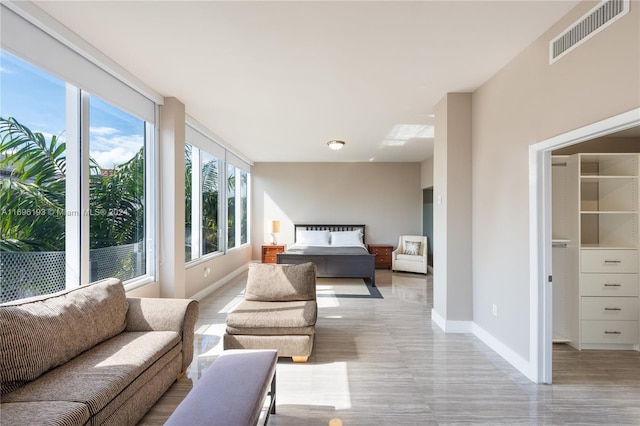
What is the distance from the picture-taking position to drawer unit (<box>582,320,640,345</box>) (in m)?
3.02

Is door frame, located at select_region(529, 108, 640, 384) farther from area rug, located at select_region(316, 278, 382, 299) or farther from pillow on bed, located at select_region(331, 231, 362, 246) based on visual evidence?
pillow on bed, located at select_region(331, 231, 362, 246)

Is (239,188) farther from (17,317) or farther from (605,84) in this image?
(605,84)

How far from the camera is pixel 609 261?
3025 mm

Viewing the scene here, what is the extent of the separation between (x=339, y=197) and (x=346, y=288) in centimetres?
292

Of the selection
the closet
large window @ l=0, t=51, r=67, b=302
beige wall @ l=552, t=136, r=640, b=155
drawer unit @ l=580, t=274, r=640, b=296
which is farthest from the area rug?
large window @ l=0, t=51, r=67, b=302

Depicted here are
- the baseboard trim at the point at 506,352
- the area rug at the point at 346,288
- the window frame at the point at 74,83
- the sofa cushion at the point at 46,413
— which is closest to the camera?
the sofa cushion at the point at 46,413

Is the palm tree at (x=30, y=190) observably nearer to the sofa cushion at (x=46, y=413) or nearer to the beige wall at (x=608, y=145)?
the sofa cushion at (x=46, y=413)

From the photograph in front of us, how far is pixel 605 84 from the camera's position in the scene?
1870 mm

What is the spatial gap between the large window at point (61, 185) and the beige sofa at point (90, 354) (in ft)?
1.27

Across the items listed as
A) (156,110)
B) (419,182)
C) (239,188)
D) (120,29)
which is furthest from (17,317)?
(419,182)

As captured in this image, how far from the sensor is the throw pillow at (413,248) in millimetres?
7090

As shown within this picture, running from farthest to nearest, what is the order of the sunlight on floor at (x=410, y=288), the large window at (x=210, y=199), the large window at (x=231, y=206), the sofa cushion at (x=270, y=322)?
the large window at (x=231, y=206) < the sunlight on floor at (x=410, y=288) < the large window at (x=210, y=199) < the sofa cushion at (x=270, y=322)

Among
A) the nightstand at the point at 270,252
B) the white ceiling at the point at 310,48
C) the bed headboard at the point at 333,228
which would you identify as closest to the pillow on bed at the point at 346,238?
the bed headboard at the point at 333,228

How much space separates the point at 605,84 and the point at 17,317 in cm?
371
